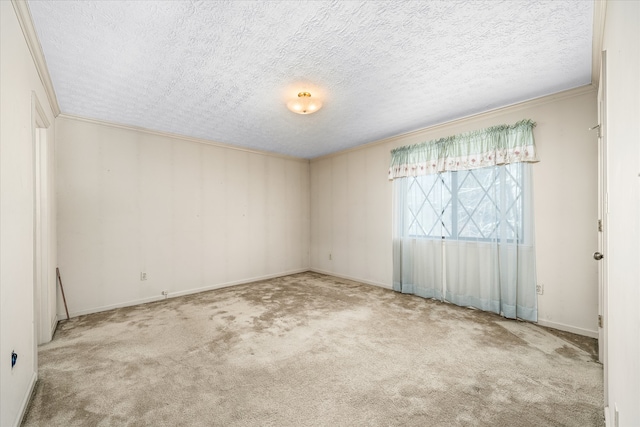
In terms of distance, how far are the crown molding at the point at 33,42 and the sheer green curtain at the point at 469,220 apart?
395 centimetres

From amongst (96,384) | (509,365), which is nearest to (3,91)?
(96,384)

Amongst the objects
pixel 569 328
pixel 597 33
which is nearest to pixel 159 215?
pixel 597 33

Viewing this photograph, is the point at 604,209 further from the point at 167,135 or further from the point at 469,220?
the point at 167,135

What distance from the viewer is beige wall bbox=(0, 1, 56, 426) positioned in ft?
4.48

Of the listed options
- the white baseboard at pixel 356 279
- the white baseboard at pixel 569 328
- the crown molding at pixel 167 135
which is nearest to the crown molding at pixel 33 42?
the crown molding at pixel 167 135

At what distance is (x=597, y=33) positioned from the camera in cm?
185

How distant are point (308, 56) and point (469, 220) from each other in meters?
2.77

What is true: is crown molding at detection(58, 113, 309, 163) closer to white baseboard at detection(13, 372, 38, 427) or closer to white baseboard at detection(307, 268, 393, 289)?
white baseboard at detection(307, 268, 393, 289)

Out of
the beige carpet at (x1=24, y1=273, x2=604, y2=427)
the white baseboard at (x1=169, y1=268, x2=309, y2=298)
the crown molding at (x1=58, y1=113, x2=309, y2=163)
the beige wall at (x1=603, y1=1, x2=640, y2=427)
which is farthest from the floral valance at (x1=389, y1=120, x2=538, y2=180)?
the white baseboard at (x1=169, y1=268, x2=309, y2=298)

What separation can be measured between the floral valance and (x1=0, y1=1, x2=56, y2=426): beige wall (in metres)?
3.96

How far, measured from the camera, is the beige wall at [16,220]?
1366 millimetres

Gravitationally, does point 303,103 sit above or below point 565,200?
above

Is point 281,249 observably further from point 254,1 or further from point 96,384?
point 254,1

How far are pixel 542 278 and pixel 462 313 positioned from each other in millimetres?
921
